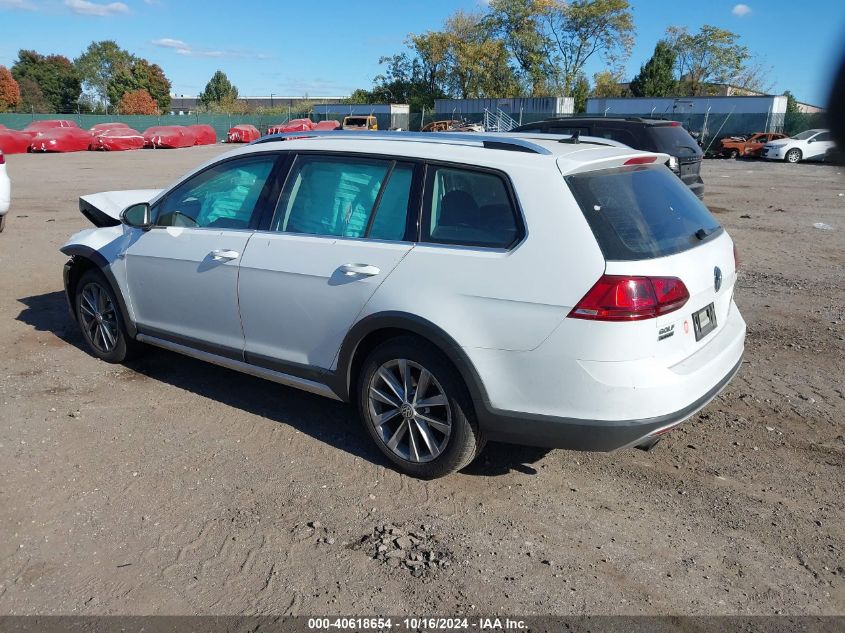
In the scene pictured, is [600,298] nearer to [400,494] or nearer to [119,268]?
[400,494]

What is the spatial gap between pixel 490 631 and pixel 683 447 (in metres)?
2.04

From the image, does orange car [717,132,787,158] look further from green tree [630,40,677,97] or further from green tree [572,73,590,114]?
green tree [630,40,677,97]

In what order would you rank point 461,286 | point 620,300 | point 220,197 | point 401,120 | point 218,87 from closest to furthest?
1. point 620,300
2. point 461,286
3. point 220,197
4. point 401,120
5. point 218,87

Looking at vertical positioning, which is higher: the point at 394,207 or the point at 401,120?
the point at 394,207

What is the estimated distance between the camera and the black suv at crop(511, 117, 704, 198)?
38.0 feet

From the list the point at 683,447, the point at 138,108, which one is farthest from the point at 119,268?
the point at 138,108

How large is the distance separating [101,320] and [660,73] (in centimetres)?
6799

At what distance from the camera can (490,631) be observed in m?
2.79

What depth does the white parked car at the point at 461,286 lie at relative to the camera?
3.29m

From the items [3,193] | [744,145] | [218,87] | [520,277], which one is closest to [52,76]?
[218,87]

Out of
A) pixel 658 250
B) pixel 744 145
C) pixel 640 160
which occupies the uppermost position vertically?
pixel 640 160

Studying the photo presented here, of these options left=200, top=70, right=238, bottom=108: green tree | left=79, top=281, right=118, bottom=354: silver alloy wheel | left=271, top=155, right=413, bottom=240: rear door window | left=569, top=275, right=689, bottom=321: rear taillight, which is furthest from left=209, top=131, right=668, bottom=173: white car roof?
left=200, top=70, right=238, bottom=108: green tree

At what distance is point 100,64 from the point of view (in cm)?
10300

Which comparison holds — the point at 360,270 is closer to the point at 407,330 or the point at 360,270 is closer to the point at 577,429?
the point at 407,330
